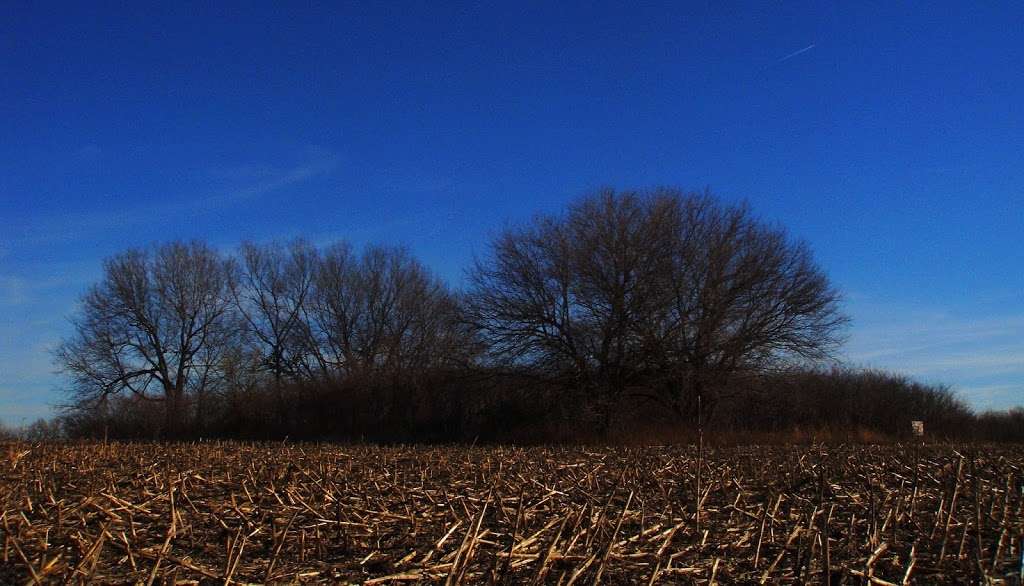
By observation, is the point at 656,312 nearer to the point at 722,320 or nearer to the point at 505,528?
the point at 722,320

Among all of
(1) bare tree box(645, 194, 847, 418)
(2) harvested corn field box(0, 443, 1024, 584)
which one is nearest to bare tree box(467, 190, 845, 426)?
(1) bare tree box(645, 194, 847, 418)

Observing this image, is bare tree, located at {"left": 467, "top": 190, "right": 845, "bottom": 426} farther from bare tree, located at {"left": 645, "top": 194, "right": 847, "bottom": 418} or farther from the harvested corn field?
the harvested corn field

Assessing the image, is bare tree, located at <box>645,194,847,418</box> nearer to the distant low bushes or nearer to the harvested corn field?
the distant low bushes

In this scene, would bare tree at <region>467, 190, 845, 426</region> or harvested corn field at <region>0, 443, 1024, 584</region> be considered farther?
bare tree at <region>467, 190, 845, 426</region>

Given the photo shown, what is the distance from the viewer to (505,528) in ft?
18.8

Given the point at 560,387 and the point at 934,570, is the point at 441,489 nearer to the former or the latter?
the point at 934,570

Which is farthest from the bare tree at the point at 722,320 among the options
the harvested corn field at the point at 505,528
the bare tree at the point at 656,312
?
the harvested corn field at the point at 505,528

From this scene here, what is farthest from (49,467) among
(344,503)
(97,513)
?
(344,503)

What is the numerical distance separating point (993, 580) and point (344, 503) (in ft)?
15.1

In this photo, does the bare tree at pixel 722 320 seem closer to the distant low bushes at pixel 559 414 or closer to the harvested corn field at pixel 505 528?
the distant low bushes at pixel 559 414

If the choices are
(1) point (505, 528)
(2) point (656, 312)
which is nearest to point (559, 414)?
(2) point (656, 312)

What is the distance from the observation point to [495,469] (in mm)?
10266

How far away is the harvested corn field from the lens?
4.47 m

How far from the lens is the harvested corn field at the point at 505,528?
4469 mm
